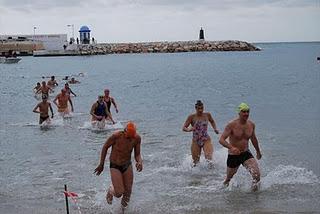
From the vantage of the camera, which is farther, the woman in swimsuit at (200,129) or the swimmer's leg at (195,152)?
the swimmer's leg at (195,152)

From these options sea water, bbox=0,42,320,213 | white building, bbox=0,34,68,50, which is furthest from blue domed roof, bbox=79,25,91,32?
sea water, bbox=0,42,320,213

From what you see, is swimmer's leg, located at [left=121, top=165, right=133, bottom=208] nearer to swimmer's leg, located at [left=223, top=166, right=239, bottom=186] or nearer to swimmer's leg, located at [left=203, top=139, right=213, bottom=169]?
swimmer's leg, located at [left=223, top=166, right=239, bottom=186]

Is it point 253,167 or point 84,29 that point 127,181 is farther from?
point 84,29

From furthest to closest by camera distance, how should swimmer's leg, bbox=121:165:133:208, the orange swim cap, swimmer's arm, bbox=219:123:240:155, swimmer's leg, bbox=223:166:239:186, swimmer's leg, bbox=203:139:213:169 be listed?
swimmer's leg, bbox=203:139:213:169 → swimmer's leg, bbox=223:166:239:186 → swimmer's arm, bbox=219:123:240:155 → swimmer's leg, bbox=121:165:133:208 → the orange swim cap

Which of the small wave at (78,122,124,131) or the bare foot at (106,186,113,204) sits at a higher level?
the bare foot at (106,186,113,204)

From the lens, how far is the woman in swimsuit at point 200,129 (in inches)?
447

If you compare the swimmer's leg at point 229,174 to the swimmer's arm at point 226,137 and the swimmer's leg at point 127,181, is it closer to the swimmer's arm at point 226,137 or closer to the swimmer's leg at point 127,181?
the swimmer's arm at point 226,137

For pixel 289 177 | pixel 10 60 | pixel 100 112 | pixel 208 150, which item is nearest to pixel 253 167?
pixel 289 177

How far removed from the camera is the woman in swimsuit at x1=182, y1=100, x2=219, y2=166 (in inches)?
447

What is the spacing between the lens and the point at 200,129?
1138 cm

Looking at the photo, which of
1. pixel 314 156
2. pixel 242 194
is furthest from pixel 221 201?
pixel 314 156

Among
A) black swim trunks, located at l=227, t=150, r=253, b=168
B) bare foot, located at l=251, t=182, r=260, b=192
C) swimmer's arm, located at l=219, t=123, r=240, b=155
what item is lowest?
bare foot, located at l=251, t=182, r=260, b=192

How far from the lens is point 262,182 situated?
10.6 metres

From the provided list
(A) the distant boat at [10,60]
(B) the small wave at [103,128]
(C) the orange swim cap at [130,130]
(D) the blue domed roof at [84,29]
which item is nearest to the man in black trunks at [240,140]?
(C) the orange swim cap at [130,130]
